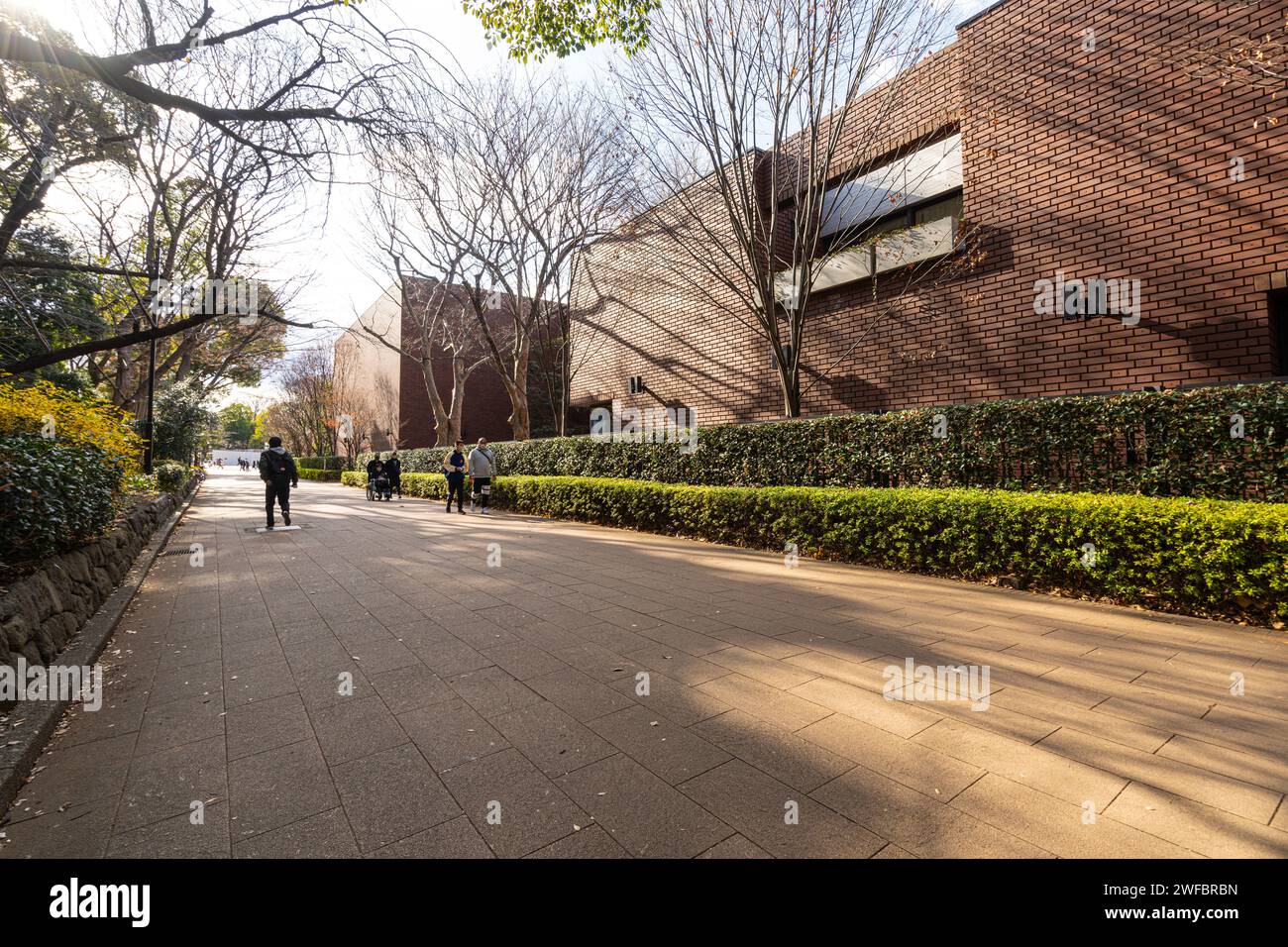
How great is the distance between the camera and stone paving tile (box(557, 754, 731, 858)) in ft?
6.53

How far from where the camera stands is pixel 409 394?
30.1 metres

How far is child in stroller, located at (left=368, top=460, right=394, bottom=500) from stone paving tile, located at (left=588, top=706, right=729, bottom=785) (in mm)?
18976

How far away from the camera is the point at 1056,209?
304 inches

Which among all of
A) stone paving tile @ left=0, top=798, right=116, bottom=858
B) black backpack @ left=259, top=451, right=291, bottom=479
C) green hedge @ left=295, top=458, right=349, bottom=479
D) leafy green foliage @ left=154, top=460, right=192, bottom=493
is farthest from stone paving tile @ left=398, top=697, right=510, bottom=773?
green hedge @ left=295, top=458, right=349, bottom=479

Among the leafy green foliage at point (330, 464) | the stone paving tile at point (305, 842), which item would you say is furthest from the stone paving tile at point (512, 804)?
the leafy green foliage at point (330, 464)

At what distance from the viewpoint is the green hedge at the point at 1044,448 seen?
16.2 feet

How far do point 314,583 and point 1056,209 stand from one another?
10817mm

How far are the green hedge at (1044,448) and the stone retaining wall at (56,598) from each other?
316 inches

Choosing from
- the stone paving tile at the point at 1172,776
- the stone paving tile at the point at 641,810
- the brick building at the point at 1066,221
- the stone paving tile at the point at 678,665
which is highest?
the brick building at the point at 1066,221

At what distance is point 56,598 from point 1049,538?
8303 mm

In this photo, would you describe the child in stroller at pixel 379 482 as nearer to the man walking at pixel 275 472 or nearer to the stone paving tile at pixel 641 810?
the man walking at pixel 275 472

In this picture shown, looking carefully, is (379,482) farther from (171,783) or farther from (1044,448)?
(1044,448)

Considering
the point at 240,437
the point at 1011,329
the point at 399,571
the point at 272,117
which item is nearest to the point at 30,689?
the point at 399,571

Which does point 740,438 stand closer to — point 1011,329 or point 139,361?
point 1011,329
